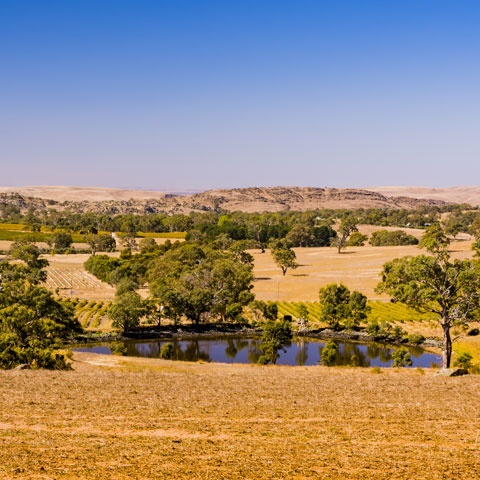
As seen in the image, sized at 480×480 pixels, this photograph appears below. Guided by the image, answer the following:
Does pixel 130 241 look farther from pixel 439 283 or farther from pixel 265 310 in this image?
pixel 439 283

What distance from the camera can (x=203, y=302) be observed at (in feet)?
249

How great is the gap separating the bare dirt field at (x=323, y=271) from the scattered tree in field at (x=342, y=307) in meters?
21.0

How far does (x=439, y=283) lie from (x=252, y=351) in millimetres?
33980

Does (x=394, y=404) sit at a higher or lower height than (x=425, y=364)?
higher

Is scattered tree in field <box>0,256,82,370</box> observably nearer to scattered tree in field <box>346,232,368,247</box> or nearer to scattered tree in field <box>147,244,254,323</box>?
scattered tree in field <box>147,244,254,323</box>

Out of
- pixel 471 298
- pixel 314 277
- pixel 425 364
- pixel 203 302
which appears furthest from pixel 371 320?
pixel 314 277

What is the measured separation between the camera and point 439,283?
126 feet

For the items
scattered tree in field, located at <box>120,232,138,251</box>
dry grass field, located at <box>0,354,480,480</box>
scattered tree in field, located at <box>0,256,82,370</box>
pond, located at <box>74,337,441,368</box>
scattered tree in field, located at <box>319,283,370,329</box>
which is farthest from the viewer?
scattered tree in field, located at <box>120,232,138,251</box>

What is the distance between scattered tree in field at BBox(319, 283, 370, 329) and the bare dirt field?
2101 centimetres

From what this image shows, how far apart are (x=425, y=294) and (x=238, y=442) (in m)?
23.2

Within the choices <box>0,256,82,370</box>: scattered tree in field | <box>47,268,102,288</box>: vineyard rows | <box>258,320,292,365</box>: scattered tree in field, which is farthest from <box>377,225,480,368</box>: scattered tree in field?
<box>47,268,102,288</box>: vineyard rows

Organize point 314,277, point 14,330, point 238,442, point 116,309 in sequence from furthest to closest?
point 314,277 < point 116,309 < point 14,330 < point 238,442

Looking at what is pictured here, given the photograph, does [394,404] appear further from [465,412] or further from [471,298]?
[471,298]

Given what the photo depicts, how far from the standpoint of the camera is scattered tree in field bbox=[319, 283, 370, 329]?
238 ft
